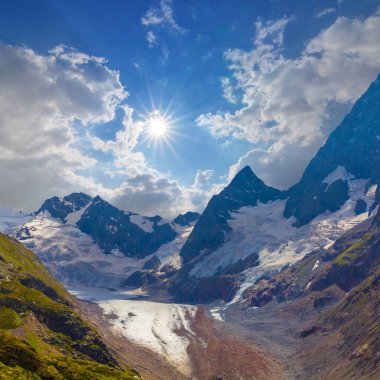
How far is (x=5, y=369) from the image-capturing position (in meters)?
48.8

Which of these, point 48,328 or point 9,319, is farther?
point 48,328

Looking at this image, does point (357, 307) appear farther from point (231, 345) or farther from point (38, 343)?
point (38, 343)

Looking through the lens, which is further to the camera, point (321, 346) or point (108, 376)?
point (321, 346)

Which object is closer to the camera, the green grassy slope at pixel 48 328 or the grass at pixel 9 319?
the green grassy slope at pixel 48 328

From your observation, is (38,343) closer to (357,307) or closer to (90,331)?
(90,331)

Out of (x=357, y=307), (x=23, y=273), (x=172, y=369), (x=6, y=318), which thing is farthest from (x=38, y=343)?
(x=357, y=307)

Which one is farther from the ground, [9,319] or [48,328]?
[9,319]

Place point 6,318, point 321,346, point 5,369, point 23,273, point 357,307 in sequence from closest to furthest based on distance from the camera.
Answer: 1. point 5,369
2. point 6,318
3. point 23,273
4. point 321,346
5. point 357,307

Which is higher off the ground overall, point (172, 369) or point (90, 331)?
point (90, 331)

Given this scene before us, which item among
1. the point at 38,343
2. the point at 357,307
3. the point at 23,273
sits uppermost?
the point at 23,273

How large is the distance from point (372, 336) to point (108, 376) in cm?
9665

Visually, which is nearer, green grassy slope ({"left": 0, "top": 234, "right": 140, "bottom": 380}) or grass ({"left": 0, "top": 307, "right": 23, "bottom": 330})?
green grassy slope ({"left": 0, "top": 234, "right": 140, "bottom": 380})

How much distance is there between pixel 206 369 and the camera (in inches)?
5876

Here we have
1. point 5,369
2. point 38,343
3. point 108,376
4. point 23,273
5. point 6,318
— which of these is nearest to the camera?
point 5,369
